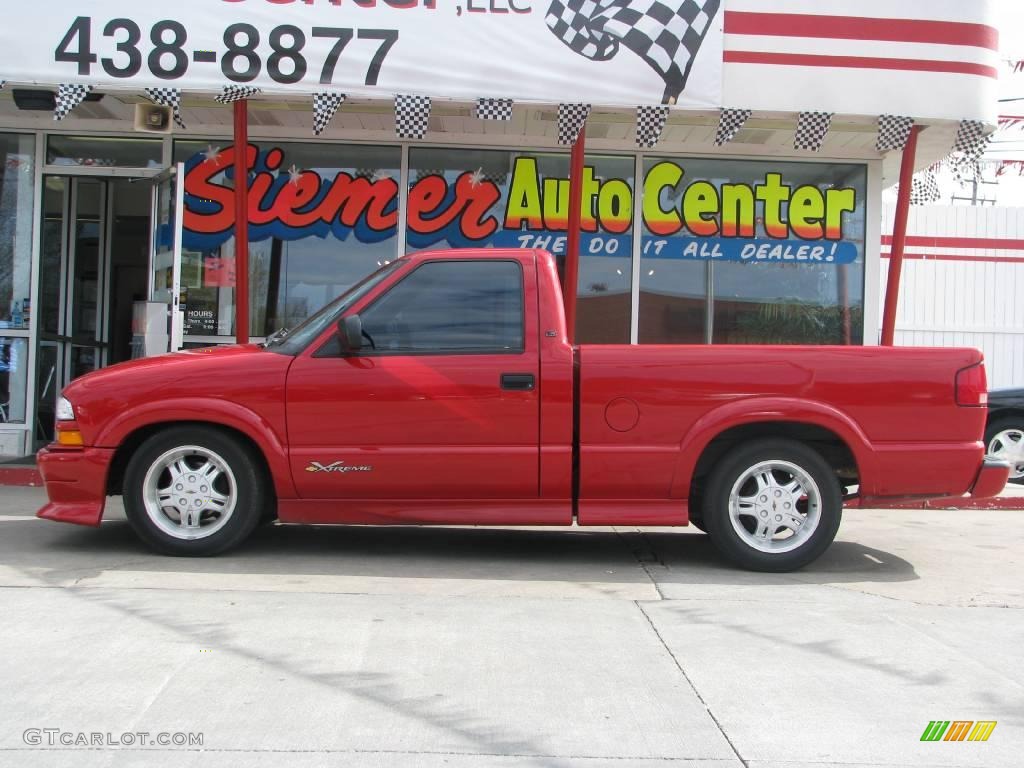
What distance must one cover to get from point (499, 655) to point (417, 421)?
1.80 m

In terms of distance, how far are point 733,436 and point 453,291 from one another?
191cm

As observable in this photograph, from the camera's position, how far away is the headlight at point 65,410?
5.63 metres

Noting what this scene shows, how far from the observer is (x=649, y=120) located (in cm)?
859

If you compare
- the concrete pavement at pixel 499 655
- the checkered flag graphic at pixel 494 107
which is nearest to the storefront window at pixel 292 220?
the checkered flag graphic at pixel 494 107

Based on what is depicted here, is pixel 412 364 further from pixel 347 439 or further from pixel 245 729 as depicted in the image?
pixel 245 729

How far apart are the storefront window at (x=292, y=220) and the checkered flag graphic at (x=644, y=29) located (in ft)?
9.55

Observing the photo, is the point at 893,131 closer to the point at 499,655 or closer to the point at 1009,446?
the point at 1009,446

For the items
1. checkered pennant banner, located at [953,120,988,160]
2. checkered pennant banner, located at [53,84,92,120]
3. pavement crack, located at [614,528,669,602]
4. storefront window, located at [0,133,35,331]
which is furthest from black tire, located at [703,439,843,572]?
storefront window, located at [0,133,35,331]

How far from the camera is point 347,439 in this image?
555cm

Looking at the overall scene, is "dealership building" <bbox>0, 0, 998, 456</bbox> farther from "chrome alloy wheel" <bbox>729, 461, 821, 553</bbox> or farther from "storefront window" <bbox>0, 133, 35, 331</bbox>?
"chrome alloy wheel" <bbox>729, 461, 821, 553</bbox>

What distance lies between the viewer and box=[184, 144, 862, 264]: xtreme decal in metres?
10.6

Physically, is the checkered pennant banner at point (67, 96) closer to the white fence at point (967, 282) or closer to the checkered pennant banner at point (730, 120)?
the checkered pennant banner at point (730, 120)

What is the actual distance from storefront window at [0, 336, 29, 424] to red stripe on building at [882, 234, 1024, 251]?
16.0m

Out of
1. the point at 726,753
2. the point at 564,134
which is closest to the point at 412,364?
the point at 726,753
